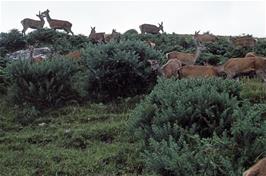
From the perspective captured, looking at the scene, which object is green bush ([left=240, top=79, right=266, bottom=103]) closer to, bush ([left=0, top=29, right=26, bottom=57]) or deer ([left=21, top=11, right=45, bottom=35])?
bush ([left=0, top=29, right=26, bottom=57])

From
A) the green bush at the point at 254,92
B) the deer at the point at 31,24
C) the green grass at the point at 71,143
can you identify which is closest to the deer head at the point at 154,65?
the green grass at the point at 71,143

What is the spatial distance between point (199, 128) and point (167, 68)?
529cm

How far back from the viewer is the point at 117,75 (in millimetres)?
15023

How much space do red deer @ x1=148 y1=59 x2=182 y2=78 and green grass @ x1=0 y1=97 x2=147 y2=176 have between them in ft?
4.66

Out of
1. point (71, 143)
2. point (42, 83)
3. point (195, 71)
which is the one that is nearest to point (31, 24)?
point (42, 83)

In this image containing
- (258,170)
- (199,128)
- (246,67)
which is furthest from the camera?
(246,67)

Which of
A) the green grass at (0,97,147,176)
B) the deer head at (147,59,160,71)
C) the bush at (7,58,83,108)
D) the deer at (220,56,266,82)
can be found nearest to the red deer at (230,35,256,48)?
the deer at (220,56,266,82)

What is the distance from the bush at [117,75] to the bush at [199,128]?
350 cm

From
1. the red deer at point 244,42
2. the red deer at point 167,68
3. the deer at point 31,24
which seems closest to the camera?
the red deer at point 167,68

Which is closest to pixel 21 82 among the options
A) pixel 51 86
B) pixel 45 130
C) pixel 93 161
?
pixel 51 86

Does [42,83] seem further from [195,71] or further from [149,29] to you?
[149,29]

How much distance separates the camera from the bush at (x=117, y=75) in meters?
15.0

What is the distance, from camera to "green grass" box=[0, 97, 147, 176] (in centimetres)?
974

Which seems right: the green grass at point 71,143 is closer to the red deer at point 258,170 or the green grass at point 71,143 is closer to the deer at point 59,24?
the red deer at point 258,170
